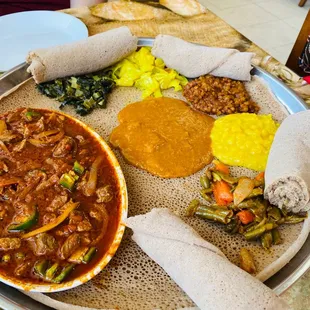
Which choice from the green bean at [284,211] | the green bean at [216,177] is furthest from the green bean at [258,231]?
the green bean at [216,177]

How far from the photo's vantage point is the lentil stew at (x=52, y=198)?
169 cm

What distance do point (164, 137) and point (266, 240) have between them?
900mm

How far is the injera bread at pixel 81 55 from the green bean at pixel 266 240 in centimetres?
164

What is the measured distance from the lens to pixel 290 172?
6.23 ft

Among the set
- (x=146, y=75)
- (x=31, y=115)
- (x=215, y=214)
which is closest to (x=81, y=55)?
(x=146, y=75)

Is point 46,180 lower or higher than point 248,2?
higher

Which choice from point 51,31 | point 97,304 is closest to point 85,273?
point 97,304

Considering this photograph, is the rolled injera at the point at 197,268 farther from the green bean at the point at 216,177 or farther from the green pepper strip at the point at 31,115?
the green pepper strip at the point at 31,115

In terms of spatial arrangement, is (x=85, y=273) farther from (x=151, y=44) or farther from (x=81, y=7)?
(x=81, y=7)

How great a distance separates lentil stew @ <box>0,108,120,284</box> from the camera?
1.69m

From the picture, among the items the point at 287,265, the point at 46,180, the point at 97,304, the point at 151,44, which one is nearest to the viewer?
the point at 97,304

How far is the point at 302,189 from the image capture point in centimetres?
188

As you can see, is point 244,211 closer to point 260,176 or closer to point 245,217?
point 245,217

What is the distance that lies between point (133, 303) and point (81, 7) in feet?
8.65
